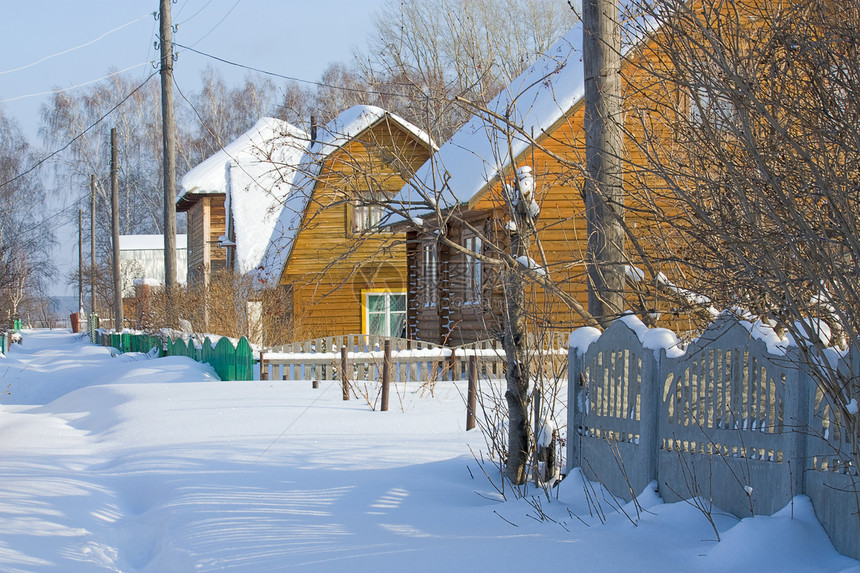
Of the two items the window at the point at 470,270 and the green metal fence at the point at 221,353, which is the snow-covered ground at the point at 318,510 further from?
the window at the point at 470,270

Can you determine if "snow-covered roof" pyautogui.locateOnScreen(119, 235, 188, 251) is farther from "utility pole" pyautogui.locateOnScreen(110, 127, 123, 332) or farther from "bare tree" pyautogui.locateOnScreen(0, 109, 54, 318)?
"utility pole" pyautogui.locateOnScreen(110, 127, 123, 332)

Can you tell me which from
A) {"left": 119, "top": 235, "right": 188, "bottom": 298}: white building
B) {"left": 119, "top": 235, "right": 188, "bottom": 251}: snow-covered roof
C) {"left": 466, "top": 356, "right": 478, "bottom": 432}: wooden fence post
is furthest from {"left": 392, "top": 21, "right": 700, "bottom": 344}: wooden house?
{"left": 119, "top": 235, "right": 188, "bottom": 251}: snow-covered roof

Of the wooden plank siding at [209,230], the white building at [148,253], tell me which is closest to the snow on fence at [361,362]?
the wooden plank siding at [209,230]

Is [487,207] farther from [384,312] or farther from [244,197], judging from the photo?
[244,197]

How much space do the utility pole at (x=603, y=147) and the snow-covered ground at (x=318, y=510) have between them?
1360 mm

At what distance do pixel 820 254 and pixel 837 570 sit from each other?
4.53 ft

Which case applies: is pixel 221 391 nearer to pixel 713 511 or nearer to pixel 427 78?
pixel 427 78

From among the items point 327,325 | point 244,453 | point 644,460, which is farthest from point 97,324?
point 644,460

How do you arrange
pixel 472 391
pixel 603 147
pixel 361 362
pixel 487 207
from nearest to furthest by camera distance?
pixel 603 147 < pixel 472 391 < pixel 361 362 < pixel 487 207

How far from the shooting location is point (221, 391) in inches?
490

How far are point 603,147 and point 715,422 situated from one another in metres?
2.15

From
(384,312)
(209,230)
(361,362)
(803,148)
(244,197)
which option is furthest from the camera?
(209,230)

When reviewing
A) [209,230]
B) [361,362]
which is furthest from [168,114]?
[209,230]

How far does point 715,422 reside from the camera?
15.2ft
